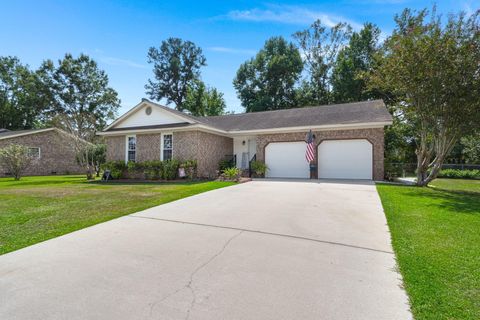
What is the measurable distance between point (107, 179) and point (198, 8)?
11668mm

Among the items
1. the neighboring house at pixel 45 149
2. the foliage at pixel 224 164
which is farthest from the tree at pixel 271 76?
the neighboring house at pixel 45 149

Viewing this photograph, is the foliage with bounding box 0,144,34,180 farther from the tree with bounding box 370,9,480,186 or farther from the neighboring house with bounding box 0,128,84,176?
the tree with bounding box 370,9,480,186

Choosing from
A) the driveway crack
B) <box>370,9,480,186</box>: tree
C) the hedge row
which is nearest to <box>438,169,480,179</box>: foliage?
<box>370,9,480,186</box>: tree

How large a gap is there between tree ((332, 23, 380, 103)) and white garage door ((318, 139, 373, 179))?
17.5m

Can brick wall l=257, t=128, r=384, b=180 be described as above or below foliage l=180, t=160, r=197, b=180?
above

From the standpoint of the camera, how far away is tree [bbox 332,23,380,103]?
28500 millimetres

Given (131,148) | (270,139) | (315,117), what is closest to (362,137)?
(315,117)

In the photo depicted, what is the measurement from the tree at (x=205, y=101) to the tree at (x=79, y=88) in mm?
12052

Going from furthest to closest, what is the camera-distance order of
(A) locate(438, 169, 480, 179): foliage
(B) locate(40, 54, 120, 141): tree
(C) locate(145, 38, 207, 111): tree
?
1. (C) locate(145, 38, 207, 111): tree
2. (B) locate(40, 54, 120, 141): tree
3. (A) locate(438, 169, 480, 179): foliage

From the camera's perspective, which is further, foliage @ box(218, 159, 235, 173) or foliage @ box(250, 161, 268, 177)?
foliage @ box(218, 159, 235, 173)

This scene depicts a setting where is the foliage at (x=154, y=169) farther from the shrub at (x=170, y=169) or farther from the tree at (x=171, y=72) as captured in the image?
the tree at (x=171, y=72)

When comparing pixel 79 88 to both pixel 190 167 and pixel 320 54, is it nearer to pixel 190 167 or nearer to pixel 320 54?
pixel 190 167

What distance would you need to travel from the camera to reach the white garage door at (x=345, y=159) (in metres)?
13.3

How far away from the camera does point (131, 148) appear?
54.4ft
